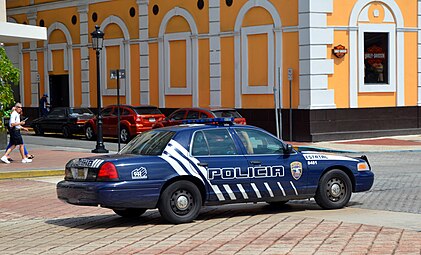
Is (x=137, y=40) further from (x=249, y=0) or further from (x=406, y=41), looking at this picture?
(x=406, y=41)

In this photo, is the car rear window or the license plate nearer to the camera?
the license plate

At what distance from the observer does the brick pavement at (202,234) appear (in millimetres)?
9812

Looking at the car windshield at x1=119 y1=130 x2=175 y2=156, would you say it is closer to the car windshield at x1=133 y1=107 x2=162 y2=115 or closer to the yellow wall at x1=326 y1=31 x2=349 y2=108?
the yellow wall at x1=326 y1=31 x2=349 y2=108

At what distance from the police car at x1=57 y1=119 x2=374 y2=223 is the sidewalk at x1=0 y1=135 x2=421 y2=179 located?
7.97 metres

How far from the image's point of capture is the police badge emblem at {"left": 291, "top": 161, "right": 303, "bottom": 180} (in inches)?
496

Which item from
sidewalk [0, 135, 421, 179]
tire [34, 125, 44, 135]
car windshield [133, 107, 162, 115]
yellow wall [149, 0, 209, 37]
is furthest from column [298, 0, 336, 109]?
tire [34, 125, 44, 135]

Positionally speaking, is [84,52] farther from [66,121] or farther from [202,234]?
[202,234]

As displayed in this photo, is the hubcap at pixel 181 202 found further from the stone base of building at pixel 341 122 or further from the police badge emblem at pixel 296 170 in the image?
the stone base of building at pixel 341 122

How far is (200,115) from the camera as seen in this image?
30.8m

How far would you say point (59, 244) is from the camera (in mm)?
10578

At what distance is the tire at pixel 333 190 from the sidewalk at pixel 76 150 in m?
9.22

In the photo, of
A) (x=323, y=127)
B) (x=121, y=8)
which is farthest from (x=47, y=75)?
(x=323, y=127)

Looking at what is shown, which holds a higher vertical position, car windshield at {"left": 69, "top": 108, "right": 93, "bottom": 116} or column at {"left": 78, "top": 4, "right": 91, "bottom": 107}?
column at {"left": 78, "top": 4, "right": 91, "bottom": 107}

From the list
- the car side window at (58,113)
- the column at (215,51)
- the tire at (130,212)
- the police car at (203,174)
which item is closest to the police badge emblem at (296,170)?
the police car at (203,174)
